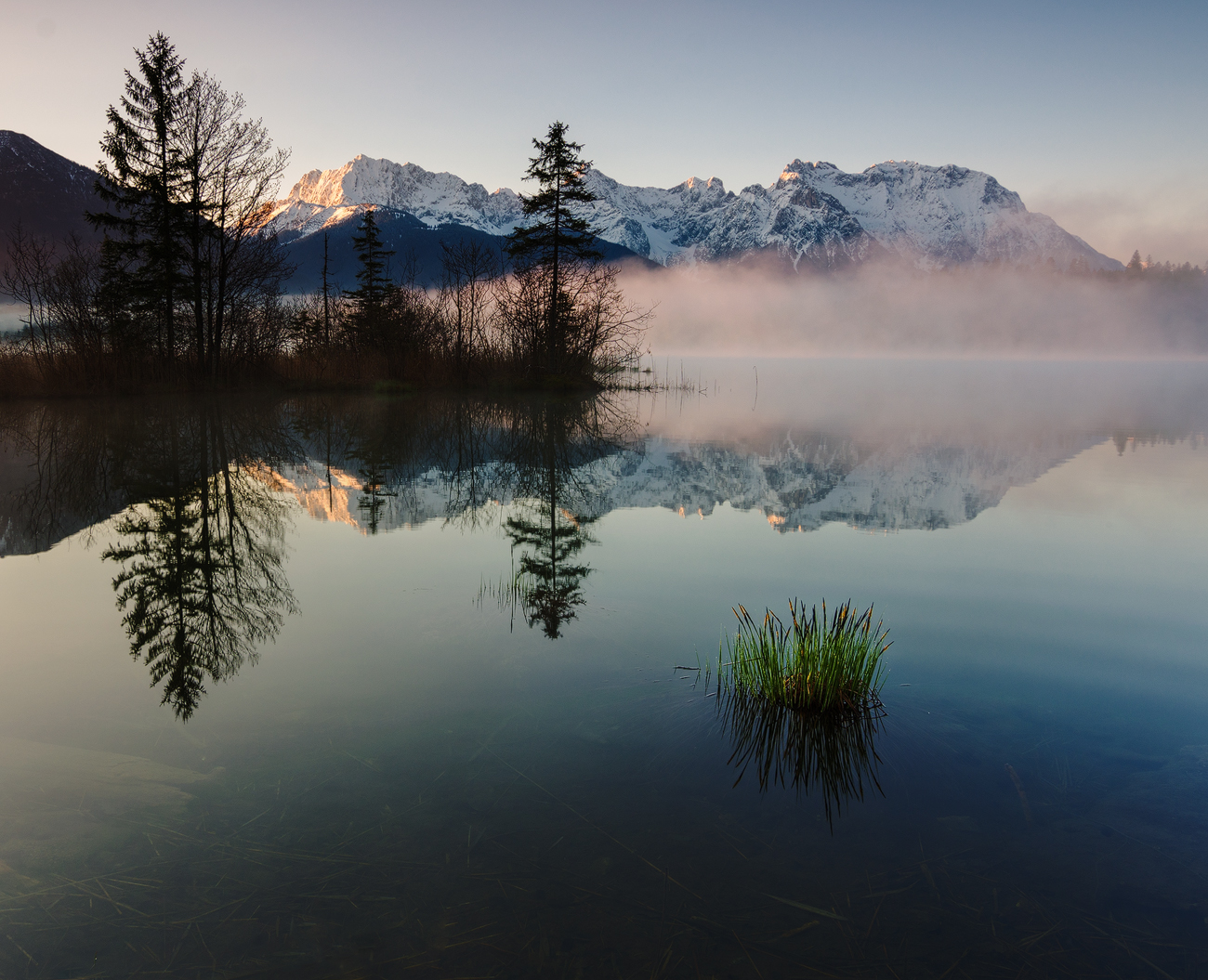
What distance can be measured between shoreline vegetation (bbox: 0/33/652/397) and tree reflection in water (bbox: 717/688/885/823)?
2778 cm

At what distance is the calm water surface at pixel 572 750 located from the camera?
2852 mm

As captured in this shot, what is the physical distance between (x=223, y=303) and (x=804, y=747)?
2943 cm

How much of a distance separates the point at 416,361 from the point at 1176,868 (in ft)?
105

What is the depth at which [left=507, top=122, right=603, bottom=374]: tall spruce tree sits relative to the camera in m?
33.7

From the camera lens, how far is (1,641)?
218 inches

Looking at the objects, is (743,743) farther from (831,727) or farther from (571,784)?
(571,784)

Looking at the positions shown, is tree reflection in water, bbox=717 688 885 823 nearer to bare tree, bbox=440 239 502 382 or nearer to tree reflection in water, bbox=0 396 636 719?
tree reflection in water, bbox=0 396 636 719

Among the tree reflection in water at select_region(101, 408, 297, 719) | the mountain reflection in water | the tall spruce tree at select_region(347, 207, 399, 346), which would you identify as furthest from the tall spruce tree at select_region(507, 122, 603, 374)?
the tree reflection in water at select_region(101, 408, 297, 719)

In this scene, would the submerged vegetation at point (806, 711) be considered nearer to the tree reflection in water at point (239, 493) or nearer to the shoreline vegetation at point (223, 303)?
the tree reflection in water at point (239, 493)

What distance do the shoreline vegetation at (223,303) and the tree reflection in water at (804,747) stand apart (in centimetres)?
2778

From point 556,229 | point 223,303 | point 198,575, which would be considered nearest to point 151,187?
point 223,303

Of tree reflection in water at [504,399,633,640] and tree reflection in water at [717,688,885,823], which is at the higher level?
tree reflection in water at [504,399,633,640]

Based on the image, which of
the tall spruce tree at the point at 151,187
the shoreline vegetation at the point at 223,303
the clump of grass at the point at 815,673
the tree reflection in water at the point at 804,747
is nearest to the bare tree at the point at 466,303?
the shoreline vegetation at the point at 223,303

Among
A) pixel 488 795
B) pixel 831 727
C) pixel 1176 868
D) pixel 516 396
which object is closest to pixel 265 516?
pixel 488 795
